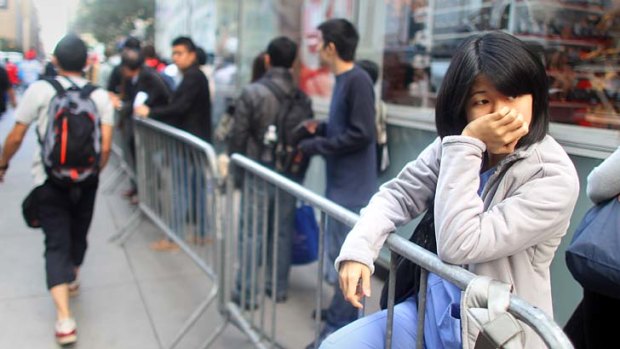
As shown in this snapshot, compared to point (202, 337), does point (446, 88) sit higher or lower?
higher

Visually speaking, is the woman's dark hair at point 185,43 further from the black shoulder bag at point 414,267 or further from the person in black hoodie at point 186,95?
the black shoulder bag at point 414,267

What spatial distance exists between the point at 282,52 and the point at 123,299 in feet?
6.90

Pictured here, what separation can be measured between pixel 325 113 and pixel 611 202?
4042 mm

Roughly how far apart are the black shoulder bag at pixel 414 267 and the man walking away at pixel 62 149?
2409mm

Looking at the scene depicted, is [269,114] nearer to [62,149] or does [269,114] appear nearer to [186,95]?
[62,149]

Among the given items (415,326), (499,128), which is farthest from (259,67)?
(499,128)

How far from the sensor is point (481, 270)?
153 cm

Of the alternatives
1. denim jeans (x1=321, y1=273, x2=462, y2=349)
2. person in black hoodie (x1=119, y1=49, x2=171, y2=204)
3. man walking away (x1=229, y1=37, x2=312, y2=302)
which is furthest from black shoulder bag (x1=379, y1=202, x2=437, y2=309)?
person in black hoodie (x1=119, y1=49, x2=171, y2=204)

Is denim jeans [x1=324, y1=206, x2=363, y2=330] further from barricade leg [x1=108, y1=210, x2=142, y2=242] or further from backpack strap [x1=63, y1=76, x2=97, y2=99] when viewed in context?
barricade leg [x1=108, y1=210, x2=142, y2=242]

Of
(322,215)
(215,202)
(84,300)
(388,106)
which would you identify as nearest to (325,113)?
(388,106)

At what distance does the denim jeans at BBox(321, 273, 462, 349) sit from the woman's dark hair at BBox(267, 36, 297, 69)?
2.54 m

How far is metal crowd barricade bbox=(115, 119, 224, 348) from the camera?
3484mm

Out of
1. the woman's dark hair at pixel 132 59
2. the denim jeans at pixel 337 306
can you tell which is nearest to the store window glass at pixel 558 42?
the denim jeans at pixel 337 306

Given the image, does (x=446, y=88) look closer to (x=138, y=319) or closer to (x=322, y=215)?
(x=322, y=215)
